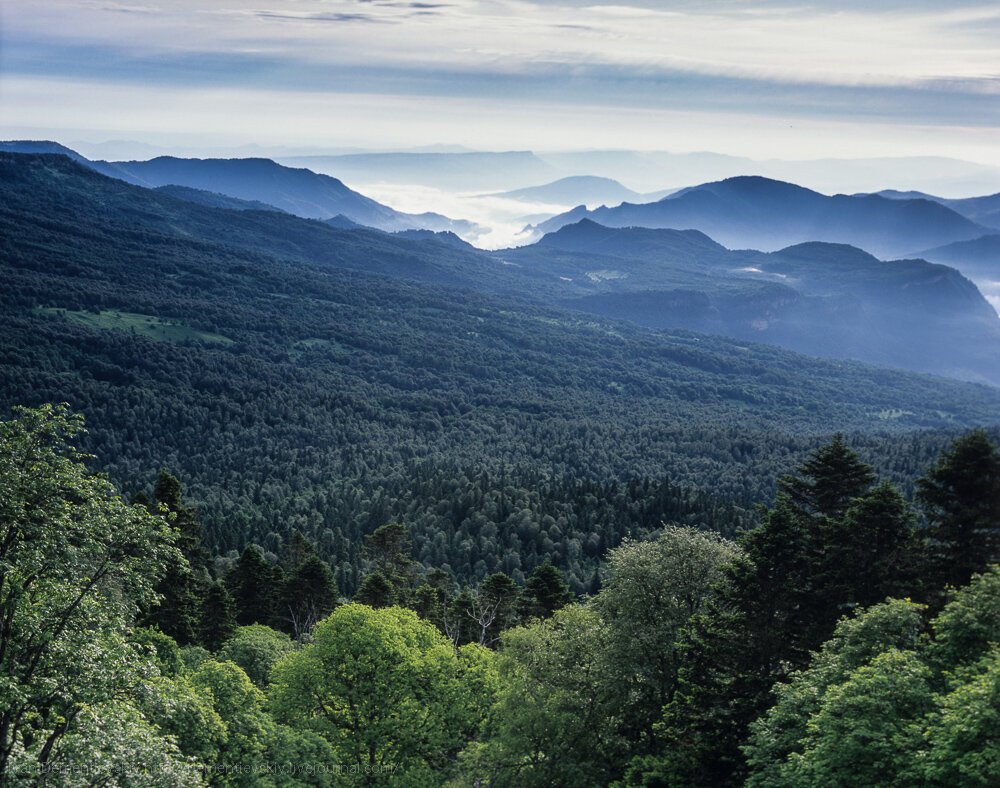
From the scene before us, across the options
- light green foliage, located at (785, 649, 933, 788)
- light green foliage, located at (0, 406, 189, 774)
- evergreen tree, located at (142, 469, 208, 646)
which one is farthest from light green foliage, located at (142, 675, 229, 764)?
evergreen tree, located at (142, 469, 208, 646)

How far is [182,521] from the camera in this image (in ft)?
226

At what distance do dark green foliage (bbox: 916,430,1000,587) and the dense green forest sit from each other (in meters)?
0.10

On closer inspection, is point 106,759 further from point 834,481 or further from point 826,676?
point 834,481

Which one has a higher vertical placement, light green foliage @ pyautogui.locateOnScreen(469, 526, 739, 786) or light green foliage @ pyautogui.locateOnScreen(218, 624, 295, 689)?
light green foliage @ pyautogui.locateOnScreen(469, 526, 739, 786)

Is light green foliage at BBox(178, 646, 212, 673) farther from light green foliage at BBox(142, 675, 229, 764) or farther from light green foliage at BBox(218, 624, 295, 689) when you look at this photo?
light green foliage at BBox(142, 675, 229, 764)

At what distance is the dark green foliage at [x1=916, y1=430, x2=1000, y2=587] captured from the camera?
3212cm

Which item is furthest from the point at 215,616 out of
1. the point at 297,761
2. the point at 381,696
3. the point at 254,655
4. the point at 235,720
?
the point at 297,761

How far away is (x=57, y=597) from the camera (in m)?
20.8

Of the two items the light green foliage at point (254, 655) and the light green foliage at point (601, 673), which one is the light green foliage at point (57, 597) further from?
the light green foliage at point (254, 655)

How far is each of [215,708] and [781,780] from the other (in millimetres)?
24805

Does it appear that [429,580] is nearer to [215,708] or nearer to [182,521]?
[182,521]

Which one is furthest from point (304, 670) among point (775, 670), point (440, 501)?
point (440, 501)

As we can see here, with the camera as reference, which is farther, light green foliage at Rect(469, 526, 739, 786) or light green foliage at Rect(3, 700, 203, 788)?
light green foliage at Rect(469, 526, 739, 786)

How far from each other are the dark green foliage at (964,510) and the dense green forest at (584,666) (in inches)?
4.0
